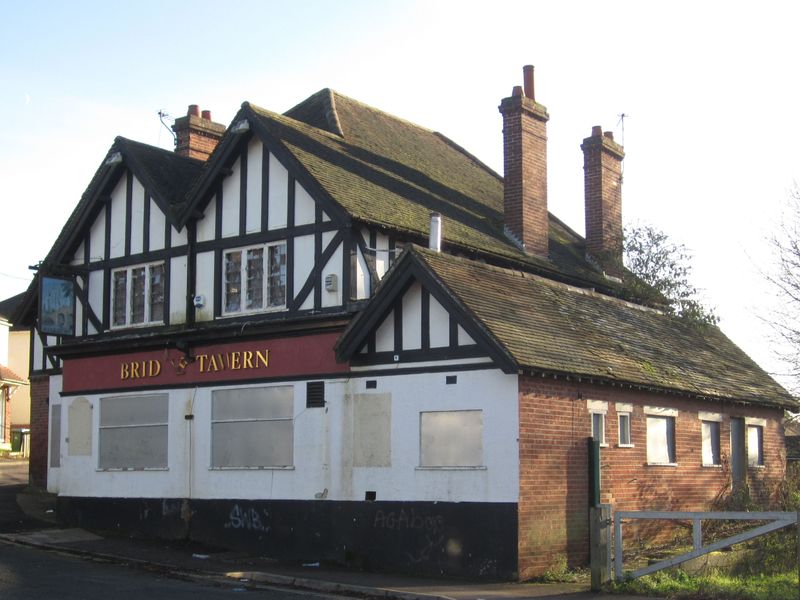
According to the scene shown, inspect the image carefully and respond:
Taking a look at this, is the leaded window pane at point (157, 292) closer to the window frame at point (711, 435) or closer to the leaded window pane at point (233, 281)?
the leaded window pane at point (233, 281)

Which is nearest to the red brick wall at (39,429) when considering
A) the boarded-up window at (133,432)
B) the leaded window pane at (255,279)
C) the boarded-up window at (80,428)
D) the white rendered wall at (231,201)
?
the boarded-up window at (80,428)

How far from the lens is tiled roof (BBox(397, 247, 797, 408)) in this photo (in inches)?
692

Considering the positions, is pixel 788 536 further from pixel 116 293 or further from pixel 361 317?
pixel 116 293

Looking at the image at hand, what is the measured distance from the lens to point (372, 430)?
18.7 m

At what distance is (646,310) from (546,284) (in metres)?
4.26

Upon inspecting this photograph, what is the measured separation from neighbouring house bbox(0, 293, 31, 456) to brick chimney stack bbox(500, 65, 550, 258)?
1066 inches

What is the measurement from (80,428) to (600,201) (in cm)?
1418

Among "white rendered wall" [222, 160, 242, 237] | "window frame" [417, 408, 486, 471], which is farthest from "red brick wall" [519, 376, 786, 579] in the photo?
"white rendered wall" [222, 160, 242, 237]

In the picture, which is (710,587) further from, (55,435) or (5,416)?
(5,416)

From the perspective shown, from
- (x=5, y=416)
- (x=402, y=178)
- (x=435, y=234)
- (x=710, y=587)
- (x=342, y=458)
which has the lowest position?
(x=710, y=587)

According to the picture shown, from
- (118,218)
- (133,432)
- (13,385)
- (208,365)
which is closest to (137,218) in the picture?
(118,218)

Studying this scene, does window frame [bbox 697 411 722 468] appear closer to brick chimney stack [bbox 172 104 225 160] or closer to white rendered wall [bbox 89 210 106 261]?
white rendered wall [bbox 89 210 106 261]

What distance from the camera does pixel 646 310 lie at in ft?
81.0

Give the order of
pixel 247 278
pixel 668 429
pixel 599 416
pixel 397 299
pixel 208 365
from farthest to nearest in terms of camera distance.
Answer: pixel 208 365 < pixel 247 278 < pixel 668 429 < pixel 599 416 < pixel 397 299
